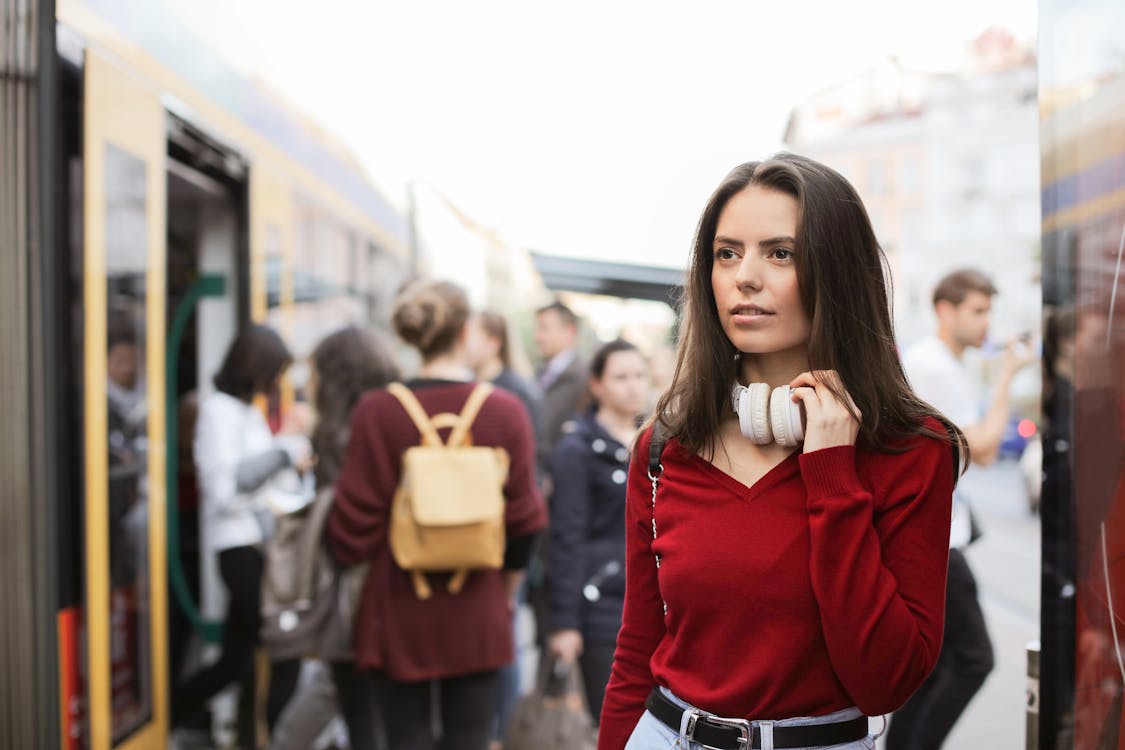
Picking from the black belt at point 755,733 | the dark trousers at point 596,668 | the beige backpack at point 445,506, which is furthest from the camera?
the dark trousers at point 596,668

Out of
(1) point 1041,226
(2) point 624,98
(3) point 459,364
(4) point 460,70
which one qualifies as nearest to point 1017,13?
(2) point 624,98

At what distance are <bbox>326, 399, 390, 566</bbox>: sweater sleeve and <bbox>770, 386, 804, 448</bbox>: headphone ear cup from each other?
1.79 m

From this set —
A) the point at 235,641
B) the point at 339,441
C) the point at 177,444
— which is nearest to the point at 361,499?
the point at 339,441

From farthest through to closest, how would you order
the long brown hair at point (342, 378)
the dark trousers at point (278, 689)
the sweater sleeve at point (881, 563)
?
the dark trousers at point (278, 689) < the long brown hair at point (342, 378) < the sweater sleeve at point (881, 563)

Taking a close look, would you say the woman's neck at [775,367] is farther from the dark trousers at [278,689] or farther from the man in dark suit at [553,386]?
the man in dark suit at [553,386]

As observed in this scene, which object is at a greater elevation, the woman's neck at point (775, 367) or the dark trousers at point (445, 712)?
the woman's neck at point (775, 367)

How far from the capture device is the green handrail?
505 cm

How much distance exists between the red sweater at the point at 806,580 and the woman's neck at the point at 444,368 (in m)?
1.64

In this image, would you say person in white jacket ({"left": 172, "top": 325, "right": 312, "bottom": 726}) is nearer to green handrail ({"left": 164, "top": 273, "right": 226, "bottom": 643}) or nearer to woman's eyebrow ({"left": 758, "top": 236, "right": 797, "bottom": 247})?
green handrail ({"left": 164, "top": 273, "right": 226, "bottom": 643})

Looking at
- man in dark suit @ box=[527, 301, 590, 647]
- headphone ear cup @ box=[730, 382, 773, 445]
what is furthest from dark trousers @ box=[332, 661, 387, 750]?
headphone ear cup @ box=[730, 382, 773, 445]

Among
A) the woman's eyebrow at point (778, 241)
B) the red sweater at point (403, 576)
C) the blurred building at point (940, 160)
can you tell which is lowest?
the red sweater at point (403, 576)

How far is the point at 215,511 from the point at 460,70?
245 centimetres

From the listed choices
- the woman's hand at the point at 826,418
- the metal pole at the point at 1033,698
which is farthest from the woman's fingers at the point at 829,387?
the metal pole at the point at 1033,698

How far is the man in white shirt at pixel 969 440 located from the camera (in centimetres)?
327
